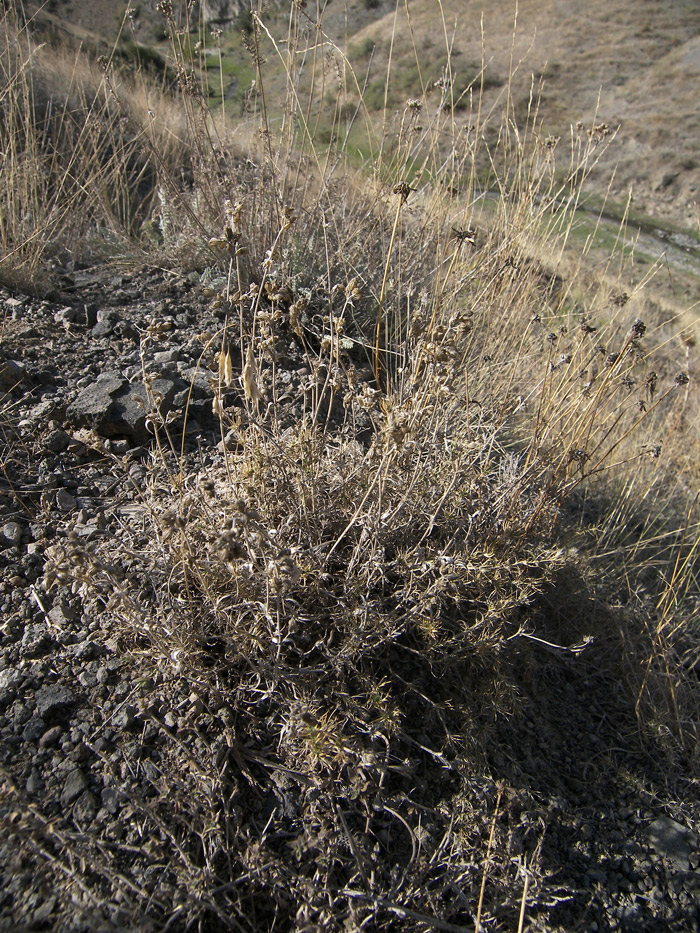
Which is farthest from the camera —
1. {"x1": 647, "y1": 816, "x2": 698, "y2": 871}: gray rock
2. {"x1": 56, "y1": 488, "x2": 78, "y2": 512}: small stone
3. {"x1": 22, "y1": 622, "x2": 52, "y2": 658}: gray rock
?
{"x1": 56, "y1": 488, "x2": 78, "y2": 512}: small stone

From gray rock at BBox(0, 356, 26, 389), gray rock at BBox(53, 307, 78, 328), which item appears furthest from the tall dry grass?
gray rock at BBox(53, 307, 78, 328)

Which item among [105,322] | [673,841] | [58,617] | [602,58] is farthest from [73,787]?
[602,58]

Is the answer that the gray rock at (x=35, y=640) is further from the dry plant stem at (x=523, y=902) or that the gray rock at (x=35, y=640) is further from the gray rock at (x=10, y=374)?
the dry plant stem at (x=523, y=902)

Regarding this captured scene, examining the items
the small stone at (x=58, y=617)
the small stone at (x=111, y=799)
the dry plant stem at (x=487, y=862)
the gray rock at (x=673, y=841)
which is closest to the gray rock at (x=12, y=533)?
the small stone at (x=58, y=617)

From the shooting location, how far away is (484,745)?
155 centimetres

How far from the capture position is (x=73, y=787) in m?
1.24

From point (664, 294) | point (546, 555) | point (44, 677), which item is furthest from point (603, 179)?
point (44, 677)

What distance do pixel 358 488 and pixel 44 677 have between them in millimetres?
938

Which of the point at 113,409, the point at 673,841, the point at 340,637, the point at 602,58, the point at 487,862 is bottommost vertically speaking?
the point at 673,841

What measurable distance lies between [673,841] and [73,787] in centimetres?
160

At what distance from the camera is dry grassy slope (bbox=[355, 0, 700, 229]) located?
47.6 feet

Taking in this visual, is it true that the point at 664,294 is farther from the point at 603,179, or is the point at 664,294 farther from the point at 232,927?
the point at 232,927

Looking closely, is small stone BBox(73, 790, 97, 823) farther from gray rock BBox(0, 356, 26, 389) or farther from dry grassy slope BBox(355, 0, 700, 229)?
dry grassy slope BBox(355, 0, 700, 229)

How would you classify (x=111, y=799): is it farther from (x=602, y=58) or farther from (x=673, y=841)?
(x=602, y=58)
